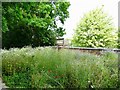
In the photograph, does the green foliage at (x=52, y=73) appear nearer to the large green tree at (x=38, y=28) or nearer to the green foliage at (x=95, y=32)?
the large green tree at (x=38, y=28)

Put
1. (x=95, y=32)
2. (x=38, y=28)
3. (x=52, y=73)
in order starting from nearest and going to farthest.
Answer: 1. (x=52, y=73)
2. (x=38, y=28)
3. (x=95, y=32)

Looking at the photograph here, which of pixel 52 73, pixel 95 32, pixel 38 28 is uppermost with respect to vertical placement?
pixel 38 28

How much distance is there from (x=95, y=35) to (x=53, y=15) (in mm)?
2389

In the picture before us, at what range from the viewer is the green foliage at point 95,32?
11.7m

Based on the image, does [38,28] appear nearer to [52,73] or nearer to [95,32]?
[95,32]

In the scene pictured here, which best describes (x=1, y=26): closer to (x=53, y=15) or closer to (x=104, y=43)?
(x=53, y=15)

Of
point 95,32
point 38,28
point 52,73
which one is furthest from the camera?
point 95,32

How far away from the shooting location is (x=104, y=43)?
11.9 m

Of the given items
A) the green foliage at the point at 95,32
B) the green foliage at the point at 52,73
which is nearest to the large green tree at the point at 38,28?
the green foliage at the point at 95,32

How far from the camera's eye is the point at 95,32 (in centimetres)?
1166

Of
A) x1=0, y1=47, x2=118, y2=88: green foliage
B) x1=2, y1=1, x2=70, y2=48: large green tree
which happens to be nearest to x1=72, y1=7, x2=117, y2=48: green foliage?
x1=2, y1=1, x2=70, y2=48: large green tree

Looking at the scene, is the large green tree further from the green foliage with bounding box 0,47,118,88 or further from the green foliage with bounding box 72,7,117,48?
the green foliage with bounding box 0,47,118,88

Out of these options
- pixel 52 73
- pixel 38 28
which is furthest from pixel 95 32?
pixel 52 73

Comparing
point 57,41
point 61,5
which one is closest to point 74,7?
point 61,5
